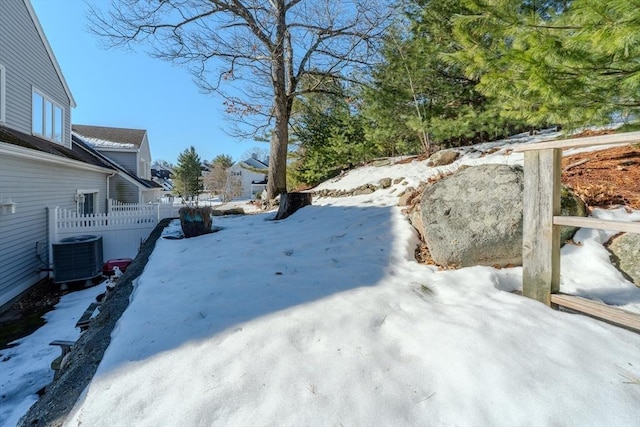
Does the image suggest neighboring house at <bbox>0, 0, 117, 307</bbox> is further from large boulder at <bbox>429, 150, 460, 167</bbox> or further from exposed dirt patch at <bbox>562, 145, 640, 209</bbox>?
exposed dirt patch at <bbox>562, 145, 640, 209</bbox>

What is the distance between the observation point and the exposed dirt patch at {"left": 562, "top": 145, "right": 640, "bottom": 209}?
299cm

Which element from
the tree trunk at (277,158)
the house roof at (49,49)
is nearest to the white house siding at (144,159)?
the house roof at (49,49)

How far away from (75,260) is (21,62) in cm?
545

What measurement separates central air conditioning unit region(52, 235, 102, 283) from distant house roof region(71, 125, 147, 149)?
36.3ft

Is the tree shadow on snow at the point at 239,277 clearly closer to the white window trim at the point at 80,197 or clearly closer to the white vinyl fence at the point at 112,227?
the white vinyl fence at the point at 112,227

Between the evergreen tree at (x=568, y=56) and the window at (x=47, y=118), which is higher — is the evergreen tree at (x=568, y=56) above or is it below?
below

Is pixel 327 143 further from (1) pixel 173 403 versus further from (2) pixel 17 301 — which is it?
(1) pixel 173 403

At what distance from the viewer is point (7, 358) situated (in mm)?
3670

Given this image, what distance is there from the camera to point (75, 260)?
6750 mm

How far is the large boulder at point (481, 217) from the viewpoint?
261 cm

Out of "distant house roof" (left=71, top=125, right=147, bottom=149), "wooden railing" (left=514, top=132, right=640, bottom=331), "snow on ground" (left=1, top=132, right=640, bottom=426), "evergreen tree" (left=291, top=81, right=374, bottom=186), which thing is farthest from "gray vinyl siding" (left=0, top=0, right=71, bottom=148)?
"wooden railing" (left=514, top=132, right=640, bottom=331)

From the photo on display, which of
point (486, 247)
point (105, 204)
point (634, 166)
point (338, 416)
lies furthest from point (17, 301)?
point (634, 166)

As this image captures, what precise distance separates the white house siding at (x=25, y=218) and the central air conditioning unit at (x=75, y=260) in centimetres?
61

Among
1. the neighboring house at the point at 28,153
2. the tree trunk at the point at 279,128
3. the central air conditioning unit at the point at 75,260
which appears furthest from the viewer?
the tree trunk at the point at 279,128
